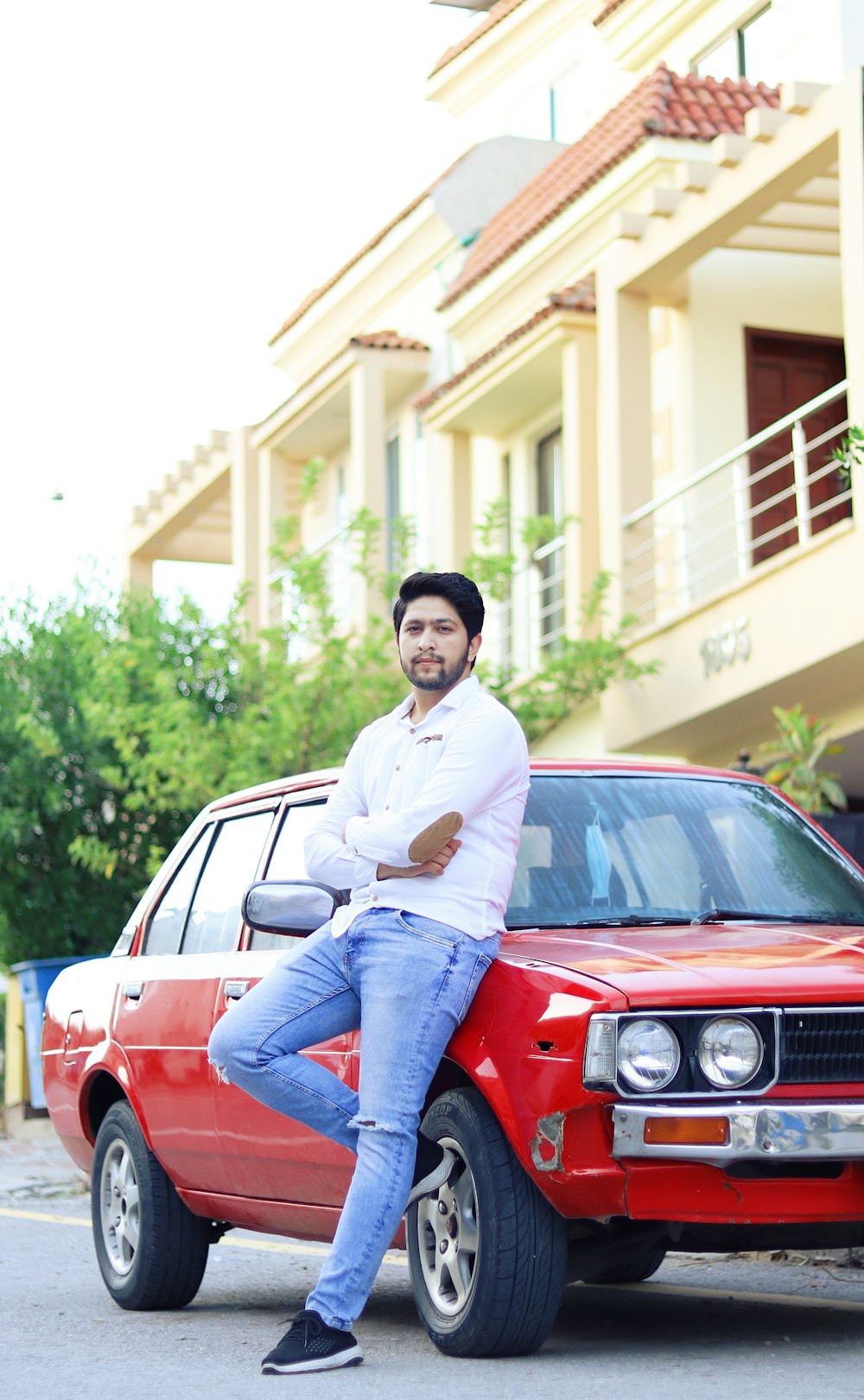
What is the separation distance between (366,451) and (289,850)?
14769 mm

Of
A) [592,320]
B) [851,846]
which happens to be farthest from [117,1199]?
[592,320]

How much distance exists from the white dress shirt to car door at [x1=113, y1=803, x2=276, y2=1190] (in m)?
1.34

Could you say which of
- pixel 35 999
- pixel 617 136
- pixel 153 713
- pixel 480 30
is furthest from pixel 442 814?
pixel 480 30

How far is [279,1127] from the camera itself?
6.26m

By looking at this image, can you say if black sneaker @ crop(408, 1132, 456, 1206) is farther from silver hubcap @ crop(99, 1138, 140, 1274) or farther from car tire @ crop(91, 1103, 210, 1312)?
silver hubcap @ crop(99, 1138, 140, 1274)

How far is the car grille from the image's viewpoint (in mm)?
5051

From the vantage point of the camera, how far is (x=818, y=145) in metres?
14.2

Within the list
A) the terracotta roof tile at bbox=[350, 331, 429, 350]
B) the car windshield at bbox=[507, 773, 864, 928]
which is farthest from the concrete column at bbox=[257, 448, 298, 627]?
the car windshield at bbox=[507, 773, 864, 928]

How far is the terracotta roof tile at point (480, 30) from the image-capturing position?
24.9 meters

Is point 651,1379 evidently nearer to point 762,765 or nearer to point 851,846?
point 851,846

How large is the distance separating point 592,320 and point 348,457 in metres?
7.73

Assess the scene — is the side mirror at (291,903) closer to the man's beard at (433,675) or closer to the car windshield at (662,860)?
the car windshield at (662,860)

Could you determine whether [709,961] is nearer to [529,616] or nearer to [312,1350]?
[312,1350]

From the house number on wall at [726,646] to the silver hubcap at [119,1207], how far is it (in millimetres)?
8192
